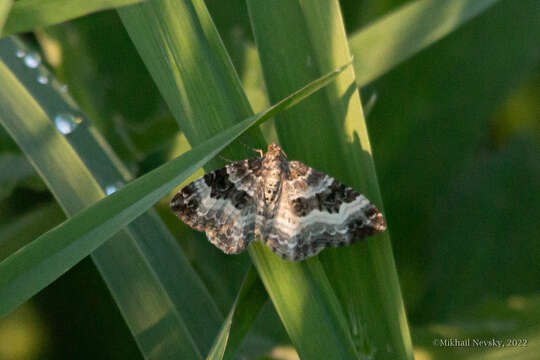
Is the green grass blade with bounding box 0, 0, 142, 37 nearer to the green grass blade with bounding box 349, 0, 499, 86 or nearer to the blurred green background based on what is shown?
the blurred green background

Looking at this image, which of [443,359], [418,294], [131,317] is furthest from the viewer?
[418,294]

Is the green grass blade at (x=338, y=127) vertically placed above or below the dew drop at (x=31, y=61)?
below

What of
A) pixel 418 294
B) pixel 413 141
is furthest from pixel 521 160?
pixel 418 294

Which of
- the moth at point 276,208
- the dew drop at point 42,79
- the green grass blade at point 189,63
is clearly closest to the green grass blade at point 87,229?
the green grass blade at point 189,63

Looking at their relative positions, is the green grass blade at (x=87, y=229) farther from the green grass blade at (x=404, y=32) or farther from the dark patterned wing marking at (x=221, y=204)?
the green grass blade at (x=404, y=32)

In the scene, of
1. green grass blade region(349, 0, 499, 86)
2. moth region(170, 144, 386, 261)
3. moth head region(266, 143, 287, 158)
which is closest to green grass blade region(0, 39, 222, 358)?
moth region(170, 144, 386, 261)

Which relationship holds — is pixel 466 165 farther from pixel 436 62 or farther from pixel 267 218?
pixel 267 218

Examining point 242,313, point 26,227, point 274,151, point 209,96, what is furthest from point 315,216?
point 26,227

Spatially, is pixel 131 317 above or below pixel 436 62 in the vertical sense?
below

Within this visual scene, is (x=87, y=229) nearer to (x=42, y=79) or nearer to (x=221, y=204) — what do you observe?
(x=221, y=204)
